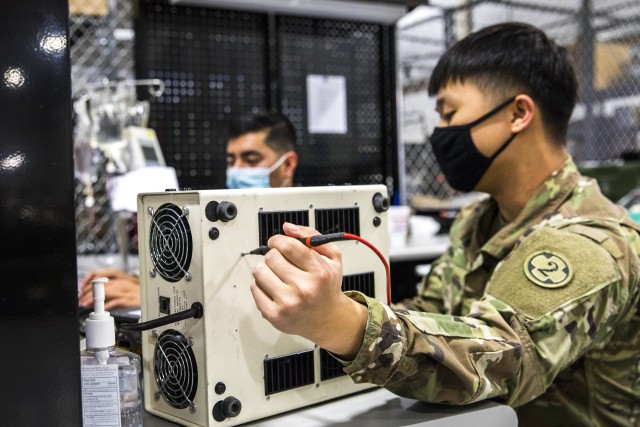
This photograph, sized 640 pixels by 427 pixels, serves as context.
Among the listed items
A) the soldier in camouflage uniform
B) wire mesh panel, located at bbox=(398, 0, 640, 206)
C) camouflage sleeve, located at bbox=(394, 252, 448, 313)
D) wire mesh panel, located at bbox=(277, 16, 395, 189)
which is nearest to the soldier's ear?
the soldier in camouflage uniform

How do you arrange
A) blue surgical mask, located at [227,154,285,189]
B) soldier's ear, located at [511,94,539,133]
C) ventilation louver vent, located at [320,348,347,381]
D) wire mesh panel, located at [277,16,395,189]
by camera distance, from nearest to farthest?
ventilation louver vent, located at [320,348,347,381] → soldier's ear, located at [511,94,539,133] → blue surgical mask, located at [227,154,285,189] → wire mesh panel, located at [277,16,395,189]

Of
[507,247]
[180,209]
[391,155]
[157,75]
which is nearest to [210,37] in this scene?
[157,75]

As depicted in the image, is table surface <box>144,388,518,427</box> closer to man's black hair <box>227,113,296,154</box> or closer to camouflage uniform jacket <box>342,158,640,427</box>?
camouflage uniform jacket <box>342,158,640,427</box>

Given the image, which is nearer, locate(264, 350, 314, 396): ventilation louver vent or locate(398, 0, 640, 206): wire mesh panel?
locate(264, 350, 314, 396): ventilation louver vent

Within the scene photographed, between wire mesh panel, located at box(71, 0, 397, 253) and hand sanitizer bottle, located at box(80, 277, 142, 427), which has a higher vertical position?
wire mesh panel, located at box(71, 0, 397, 253)

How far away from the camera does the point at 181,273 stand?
827mm

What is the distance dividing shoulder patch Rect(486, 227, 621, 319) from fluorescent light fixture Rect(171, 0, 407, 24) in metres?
1.97

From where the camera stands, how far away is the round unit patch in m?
0.98

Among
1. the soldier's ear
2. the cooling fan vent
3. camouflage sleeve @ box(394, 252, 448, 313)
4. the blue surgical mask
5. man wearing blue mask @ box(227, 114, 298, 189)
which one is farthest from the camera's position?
man wearing blue mask @ box(227, 114, 298, 189)

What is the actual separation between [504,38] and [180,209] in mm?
853

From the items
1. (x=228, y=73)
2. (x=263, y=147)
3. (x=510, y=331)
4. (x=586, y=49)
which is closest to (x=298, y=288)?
(x=510, y=331)

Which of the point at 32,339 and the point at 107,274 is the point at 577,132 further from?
the point at 32,339

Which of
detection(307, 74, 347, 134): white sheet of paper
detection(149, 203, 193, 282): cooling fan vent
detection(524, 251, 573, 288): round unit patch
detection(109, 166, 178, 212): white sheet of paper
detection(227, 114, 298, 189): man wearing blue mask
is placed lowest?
detection(524, 251, 573, 288): round unit patch

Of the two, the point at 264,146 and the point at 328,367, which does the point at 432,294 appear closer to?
the point at 328,367
